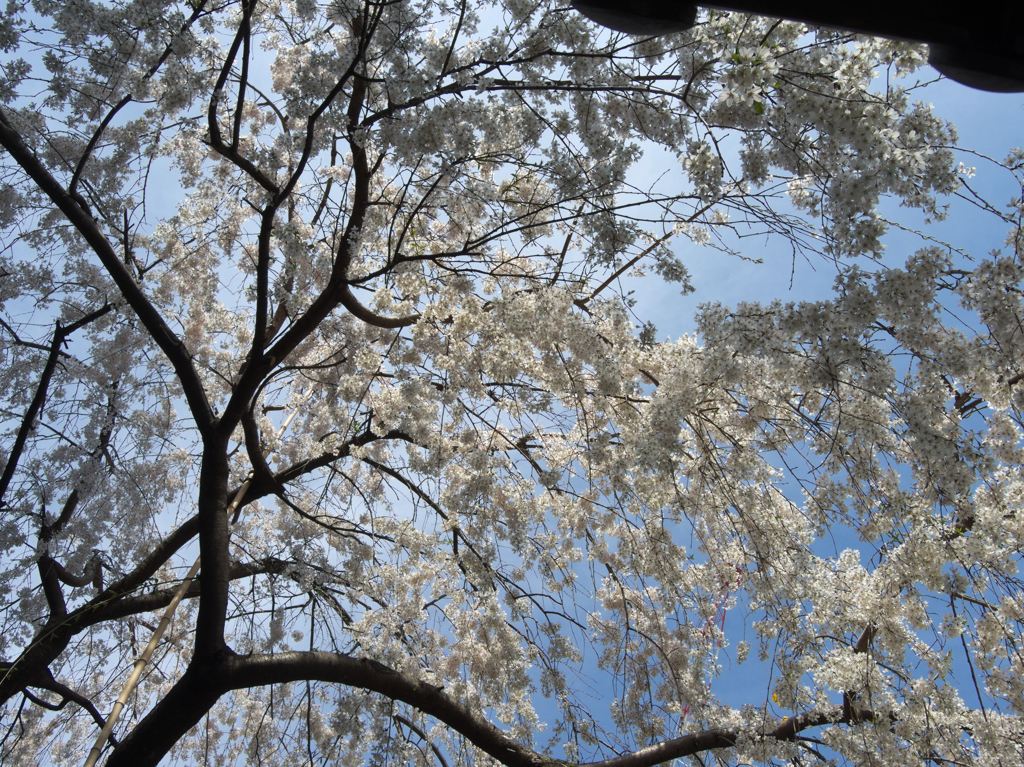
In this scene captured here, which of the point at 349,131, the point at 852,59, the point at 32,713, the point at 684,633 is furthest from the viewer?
the point at 32,713

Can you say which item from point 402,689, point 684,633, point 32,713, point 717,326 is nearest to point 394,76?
point 717,326

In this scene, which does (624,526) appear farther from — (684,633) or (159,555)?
(159,555)

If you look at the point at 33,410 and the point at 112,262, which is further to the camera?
the point at 33,410

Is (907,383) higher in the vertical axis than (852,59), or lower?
lower

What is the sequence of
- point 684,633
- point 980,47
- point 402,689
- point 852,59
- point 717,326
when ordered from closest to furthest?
point 980,47
point 852,59
point 717,326
point 402,689
point 684,633

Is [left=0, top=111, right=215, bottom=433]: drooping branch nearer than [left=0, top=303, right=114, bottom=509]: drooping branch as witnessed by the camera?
Yes

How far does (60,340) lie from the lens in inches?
174

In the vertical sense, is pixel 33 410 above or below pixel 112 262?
below

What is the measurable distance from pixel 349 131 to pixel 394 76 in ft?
1.98

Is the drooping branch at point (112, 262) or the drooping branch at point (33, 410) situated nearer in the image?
the drooping branch at point (112, 262)

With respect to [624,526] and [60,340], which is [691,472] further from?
[60,340]

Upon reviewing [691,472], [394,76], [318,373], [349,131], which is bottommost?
[691,472]

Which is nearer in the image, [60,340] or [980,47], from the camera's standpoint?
[980,47]

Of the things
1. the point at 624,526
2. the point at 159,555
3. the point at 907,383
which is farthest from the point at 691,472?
the point at 159,555
